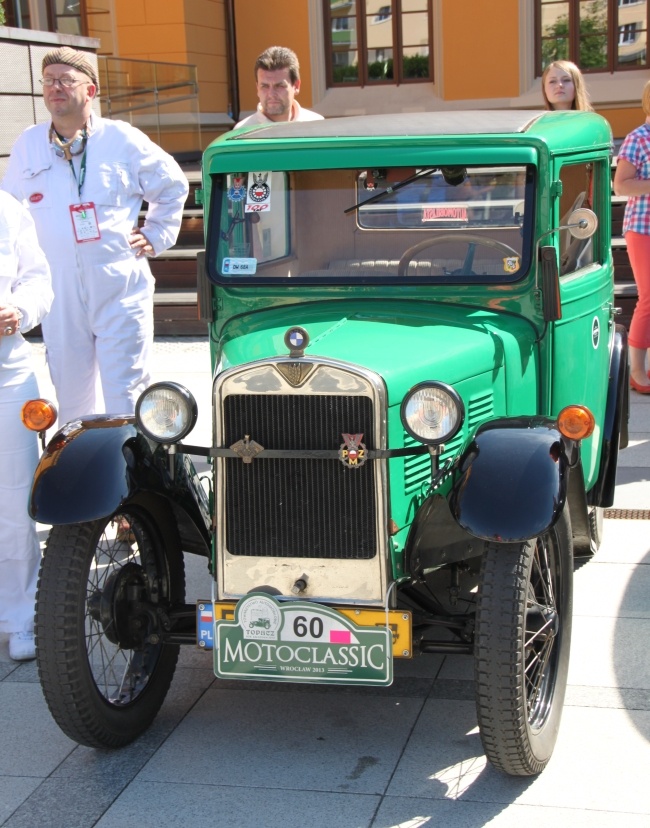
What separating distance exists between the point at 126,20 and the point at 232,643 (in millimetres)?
12480

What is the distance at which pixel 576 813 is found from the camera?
3260 mm

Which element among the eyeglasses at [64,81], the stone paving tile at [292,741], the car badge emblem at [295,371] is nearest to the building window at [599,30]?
the eyeglasses at [64,81]

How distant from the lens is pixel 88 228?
5242mm

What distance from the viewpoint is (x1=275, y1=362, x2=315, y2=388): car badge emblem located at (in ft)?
11.1

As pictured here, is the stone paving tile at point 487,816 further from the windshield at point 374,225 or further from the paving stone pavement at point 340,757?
the windshield at point 374,225

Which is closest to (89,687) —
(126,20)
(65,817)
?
(65,817)

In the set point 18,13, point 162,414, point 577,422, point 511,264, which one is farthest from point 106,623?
point 18,13

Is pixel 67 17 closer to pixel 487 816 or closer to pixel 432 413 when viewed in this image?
pixel 432 413

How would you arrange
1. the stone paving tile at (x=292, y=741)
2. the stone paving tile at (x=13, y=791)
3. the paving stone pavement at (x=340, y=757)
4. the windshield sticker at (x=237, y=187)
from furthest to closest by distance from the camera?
the windshield sticker at (x=237, y=187), the stone paving tile at (x=292, y=741), the stone paving tile at (x=13, y=791), the paving stone pavement at (x=340, y=757)

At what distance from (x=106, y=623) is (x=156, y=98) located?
1058 centimetres

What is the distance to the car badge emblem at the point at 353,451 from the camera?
11.1 ft

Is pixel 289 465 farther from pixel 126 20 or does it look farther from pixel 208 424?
pixel 126 20

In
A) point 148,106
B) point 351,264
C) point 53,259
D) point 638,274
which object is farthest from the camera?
point 148,106

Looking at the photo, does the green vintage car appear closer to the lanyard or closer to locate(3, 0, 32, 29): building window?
the lanyard
